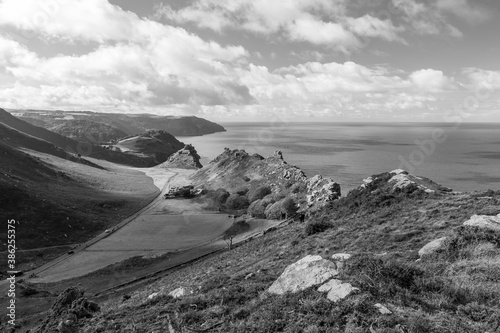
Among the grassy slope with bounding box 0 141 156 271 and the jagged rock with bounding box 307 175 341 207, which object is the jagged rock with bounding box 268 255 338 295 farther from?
the grassy slope with bounding box 0 141 156 271

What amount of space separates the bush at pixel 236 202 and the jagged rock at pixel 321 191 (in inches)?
829

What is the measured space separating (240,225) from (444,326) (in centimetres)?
6484

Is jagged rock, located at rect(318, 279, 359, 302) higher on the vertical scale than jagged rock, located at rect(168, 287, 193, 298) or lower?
higher

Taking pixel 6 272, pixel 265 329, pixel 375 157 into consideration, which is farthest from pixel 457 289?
pixel 375 157

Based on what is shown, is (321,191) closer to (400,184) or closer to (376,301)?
(400,184)

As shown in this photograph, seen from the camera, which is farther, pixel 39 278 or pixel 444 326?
pixel 39 278

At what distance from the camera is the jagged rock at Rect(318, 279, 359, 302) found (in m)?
12.0

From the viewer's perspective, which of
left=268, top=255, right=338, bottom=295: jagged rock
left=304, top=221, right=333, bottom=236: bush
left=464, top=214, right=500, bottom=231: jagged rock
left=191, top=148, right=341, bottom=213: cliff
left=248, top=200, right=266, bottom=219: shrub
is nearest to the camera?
left=268, top=255, right=338, bottom=295: jagged rock

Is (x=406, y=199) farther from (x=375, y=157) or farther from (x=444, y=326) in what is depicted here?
(x=375, y=157)

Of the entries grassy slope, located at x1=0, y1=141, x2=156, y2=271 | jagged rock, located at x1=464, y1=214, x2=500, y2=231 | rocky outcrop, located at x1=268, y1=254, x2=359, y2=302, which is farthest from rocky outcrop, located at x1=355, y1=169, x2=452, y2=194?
grassy slope, located at x1=0, y1=141, x2=156, y2=271

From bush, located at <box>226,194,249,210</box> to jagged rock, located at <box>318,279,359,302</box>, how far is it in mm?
79506

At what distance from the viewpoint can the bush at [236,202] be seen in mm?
92562

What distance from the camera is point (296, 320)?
11.5 metres

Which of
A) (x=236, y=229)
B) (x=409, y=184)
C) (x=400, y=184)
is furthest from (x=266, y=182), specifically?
(x=409, y=184)
